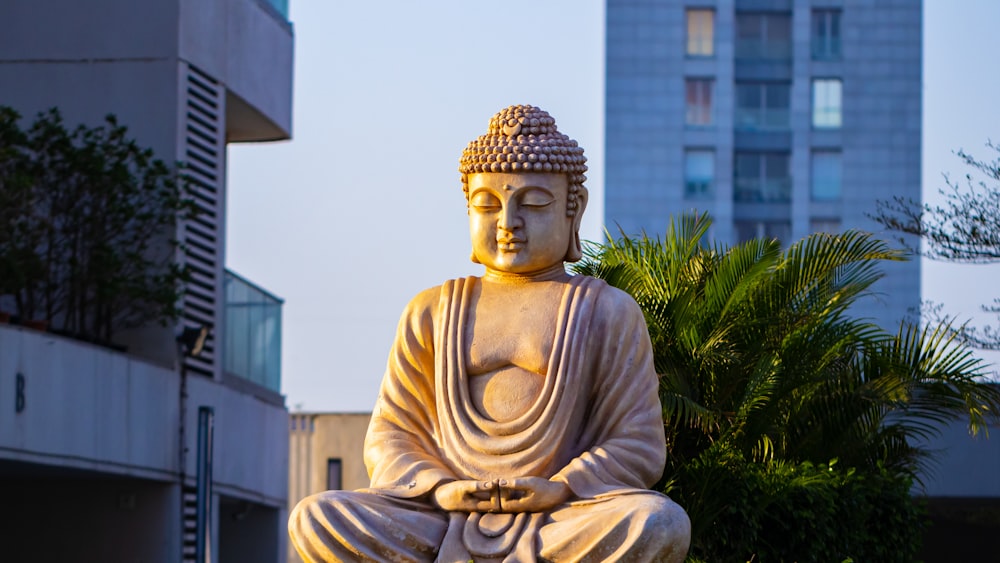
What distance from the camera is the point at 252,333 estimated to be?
24.4 meters

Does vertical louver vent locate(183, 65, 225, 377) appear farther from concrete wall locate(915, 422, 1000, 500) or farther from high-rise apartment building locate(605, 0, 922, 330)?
high-rise apartment building locate(605, 0, 922, 330)

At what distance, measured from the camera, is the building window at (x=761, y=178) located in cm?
5859

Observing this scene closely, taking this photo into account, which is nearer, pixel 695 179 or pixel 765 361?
pixel 765 361

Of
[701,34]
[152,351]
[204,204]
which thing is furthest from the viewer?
[701,34]

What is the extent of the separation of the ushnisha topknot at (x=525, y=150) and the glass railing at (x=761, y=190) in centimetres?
4789

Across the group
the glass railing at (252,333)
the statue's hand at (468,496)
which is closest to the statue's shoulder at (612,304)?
the statue's hand at (468,496)

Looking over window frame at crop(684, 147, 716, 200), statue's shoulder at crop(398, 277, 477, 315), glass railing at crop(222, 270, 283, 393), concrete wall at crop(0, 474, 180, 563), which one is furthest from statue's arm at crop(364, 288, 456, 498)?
window frame at crop(684, 147, 716, 200)

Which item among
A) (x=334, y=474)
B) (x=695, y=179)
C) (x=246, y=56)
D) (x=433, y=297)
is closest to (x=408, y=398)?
(x=433, y=297)

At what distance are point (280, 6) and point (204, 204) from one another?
10.9ft

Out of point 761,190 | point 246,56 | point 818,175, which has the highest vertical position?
point 818,175

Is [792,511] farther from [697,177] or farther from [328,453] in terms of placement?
[697,177]

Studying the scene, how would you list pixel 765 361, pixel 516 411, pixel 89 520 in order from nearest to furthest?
pixel 516 411
pixel 765 361
pixel 89 520

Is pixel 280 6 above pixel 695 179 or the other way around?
the other way around

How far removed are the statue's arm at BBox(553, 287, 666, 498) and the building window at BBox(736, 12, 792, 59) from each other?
48.5 meters
